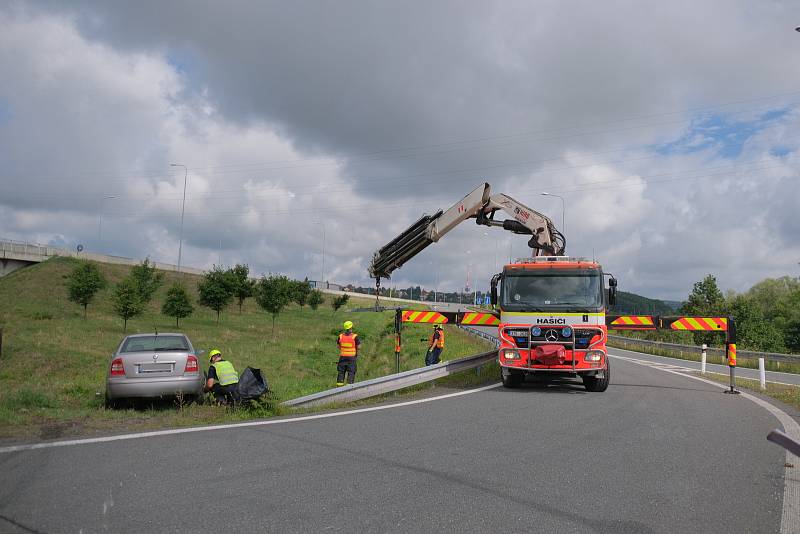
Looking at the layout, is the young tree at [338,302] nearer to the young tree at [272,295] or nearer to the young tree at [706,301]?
the young tree at [272,295]

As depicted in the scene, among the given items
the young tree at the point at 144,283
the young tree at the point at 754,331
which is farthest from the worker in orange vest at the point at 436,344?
the young tree at the point at 754,331

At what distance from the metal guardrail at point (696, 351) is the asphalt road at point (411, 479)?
83.6ft

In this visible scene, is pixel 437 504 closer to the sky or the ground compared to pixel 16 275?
closer to the ground

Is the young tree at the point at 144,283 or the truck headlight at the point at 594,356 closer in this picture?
the truck headlight at the point at 594,356

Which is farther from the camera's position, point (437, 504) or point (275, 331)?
point (275, 331)

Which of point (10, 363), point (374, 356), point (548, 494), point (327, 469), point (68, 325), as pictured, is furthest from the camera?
point (68, 325)

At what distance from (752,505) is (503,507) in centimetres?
196

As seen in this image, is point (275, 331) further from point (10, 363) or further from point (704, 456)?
point (704, 456)

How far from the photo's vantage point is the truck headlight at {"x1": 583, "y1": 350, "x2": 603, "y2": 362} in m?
12.1

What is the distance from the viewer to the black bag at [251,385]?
9352 millimetres

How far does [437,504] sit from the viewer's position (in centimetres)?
475

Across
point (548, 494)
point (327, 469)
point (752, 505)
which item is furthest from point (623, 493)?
point (327, 469)

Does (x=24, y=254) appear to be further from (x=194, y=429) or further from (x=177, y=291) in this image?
(x=194, y=429)

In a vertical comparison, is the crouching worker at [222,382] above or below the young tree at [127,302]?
below
